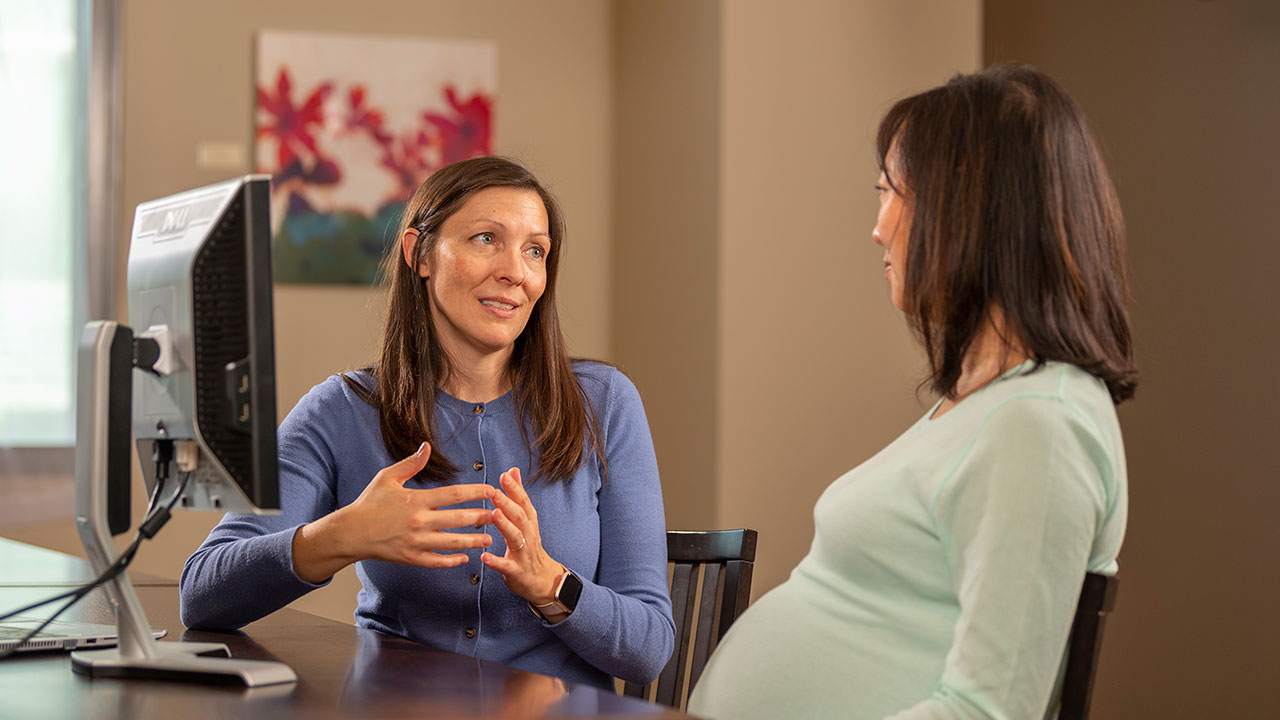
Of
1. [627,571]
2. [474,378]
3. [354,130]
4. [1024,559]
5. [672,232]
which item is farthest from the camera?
[354,130]

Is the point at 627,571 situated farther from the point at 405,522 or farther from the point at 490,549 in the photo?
the point at 405,522

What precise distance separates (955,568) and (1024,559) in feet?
0.27

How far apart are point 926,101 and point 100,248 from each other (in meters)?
3.10

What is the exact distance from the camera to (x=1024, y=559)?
101cm

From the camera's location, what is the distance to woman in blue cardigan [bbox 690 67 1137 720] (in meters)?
1.02

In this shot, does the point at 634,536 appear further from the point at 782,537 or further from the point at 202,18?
the point at 202,18

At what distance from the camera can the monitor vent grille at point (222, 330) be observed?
1.18 meters

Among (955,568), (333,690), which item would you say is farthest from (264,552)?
(955,568)

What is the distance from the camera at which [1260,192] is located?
11.1ft

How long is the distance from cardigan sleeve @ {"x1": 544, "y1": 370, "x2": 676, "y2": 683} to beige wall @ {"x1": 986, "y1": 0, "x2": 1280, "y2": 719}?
2301 millimetres

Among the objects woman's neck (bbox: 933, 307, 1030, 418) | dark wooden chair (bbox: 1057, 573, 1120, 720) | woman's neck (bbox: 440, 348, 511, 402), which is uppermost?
woman's neck (bbox: 933, 307, 1030, 418)

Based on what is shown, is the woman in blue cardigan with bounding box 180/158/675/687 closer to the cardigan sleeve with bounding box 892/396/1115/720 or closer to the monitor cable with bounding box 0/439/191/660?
the monitor cable with bounding box 0/439/191/660

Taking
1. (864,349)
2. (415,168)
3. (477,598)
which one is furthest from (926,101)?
(415,168)

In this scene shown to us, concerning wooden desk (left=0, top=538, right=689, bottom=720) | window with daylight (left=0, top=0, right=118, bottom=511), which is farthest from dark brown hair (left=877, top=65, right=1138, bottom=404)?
window with daylight (left=0, top=0, right=118, bottom=511)
